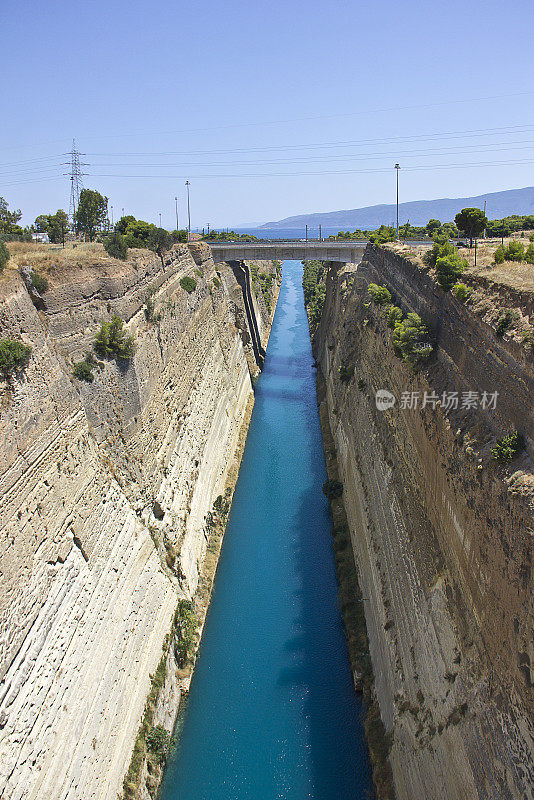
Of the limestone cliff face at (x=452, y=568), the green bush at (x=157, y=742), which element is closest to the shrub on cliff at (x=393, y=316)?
the limestone cliff face at (x=452, y=568)

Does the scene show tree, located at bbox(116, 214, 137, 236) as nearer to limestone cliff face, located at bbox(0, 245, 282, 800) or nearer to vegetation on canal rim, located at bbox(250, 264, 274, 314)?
limestone cliff face, located at bbox(0, 245, 282, 800)

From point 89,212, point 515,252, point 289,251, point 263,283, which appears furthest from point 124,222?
point 263,283

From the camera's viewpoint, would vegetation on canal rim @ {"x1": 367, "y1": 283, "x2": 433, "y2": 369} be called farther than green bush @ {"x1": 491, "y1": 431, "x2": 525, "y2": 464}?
Yes

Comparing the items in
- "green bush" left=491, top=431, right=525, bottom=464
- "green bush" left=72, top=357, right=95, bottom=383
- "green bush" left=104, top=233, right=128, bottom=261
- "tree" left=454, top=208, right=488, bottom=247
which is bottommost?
"green bush" left=491, top=431, right=525, bottom=464

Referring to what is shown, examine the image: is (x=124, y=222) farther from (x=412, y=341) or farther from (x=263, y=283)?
(x=263, y=283)

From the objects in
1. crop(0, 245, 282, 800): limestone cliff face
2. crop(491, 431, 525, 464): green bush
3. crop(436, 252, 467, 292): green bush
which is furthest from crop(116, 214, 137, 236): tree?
crop(491, 431, 525, 464): green bush

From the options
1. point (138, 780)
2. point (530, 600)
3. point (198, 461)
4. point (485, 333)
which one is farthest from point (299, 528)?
point (530, 600)
